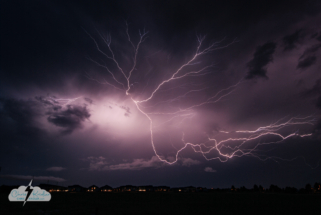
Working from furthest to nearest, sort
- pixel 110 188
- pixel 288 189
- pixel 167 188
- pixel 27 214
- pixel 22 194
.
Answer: pixel 167 188, pixel 110 188, pixel 288 189, pixel 27 214, pixel 22 194

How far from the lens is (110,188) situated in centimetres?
7969

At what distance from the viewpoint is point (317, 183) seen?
71.8 metres

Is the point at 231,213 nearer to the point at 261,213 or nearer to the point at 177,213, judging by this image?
the point at 261,213

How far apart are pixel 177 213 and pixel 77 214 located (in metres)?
8.56

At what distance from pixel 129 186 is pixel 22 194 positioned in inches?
2978

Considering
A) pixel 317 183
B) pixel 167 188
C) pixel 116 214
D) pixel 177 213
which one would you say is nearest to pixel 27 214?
Answer: pixel 116 214

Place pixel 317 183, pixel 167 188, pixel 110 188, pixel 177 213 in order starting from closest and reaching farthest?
pixel 177 213 < pixel 317 183 < pixel 110 188 < pixel 167 188

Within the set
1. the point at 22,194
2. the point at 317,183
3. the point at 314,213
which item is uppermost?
the point at 317,183

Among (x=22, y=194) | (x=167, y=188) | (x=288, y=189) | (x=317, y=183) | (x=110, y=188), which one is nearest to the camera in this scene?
(x=22, y=194)

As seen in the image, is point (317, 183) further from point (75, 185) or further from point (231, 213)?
point (75, 185)

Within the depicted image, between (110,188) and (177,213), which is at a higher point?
(110,188)

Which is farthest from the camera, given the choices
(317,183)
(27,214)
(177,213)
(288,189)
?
(317,183)

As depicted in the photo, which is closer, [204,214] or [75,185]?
[204,214]

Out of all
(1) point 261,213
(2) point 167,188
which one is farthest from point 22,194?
(2) point 167,188
